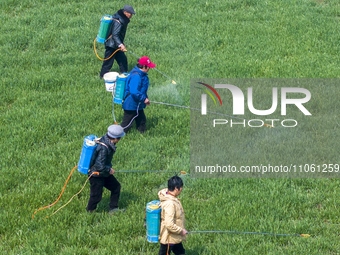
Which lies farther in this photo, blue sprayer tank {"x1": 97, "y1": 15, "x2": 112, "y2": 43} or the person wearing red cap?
blue sprayer tank {"x1": 97, "y1": 15, "x2": 112, "y2": 43}

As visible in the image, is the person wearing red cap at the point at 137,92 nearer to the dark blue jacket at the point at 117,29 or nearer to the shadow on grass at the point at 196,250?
the dark blue jacket at the point at 117,29

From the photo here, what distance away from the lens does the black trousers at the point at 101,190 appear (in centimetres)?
713

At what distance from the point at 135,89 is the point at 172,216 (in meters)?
4.28

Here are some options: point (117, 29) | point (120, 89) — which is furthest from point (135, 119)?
point (117, 29)

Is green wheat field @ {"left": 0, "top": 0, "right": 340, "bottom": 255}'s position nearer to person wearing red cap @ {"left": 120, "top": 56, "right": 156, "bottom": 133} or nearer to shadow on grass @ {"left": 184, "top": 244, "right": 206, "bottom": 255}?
shadow on grass @ {"left": 184, "top": 244, "right": 206, "bottom": 255}

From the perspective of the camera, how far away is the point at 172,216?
570cm

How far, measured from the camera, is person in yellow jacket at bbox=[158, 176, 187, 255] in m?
5.70

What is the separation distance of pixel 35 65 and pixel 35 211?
704 cm

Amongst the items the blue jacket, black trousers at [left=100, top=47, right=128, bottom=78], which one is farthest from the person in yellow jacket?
black trousers at [left=100, top=47, right=128, bottom=78]

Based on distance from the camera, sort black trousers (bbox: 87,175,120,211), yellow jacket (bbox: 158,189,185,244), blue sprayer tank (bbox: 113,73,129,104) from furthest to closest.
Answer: blue sprayer tank (bbox: 113,73,129,104), black trousers (bbox: 87,175,120,211), yellow jacket (bbox: 158,189,185,244)

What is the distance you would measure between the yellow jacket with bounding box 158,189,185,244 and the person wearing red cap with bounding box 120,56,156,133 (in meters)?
3.90

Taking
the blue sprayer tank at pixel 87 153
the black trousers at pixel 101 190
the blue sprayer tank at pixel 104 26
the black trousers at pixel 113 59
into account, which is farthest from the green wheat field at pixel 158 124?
the blue sprayer tank at pixel 104 26

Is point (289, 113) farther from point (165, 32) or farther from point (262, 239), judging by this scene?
point (165, 32)

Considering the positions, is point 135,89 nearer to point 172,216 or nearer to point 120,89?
point 120,89
